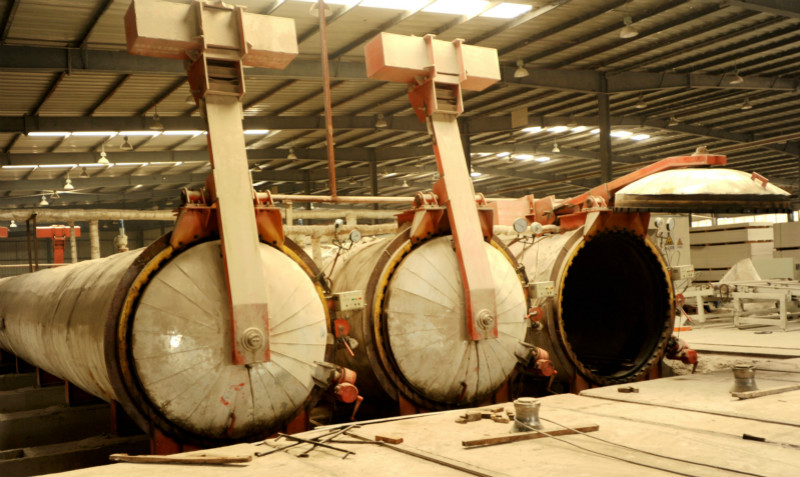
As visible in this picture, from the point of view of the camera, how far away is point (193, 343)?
428cm

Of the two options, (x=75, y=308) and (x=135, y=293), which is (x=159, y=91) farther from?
(x=135, y=293)

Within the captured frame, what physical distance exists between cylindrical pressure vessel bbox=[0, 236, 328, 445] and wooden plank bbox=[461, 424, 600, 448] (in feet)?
4.34

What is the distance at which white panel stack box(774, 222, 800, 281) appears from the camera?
50.8 ft

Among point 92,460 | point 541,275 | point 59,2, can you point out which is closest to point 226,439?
point 92,460

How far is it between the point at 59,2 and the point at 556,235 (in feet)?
22.4

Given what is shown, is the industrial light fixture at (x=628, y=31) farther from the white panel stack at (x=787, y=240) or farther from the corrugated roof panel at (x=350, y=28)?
the white panel stack at (x=787, y=240)

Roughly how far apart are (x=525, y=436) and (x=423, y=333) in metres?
1.36

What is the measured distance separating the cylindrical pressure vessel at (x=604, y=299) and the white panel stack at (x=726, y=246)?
8116 millimetres

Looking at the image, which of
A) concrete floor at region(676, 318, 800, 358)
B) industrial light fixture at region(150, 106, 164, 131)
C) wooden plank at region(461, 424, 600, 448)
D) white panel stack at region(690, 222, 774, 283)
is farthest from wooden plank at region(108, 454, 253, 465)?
white panel stack at region(690, 222, 774, 283)

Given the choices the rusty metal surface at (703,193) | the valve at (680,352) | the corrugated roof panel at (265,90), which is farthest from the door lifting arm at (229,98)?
the corrugated roof panel at (265,90)

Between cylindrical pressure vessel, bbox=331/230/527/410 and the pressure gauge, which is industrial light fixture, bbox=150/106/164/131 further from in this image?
the pressure gauge

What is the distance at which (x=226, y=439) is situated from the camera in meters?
4.46

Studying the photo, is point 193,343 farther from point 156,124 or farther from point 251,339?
point 156,124

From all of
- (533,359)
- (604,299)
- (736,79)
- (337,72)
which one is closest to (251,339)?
(533,359)
